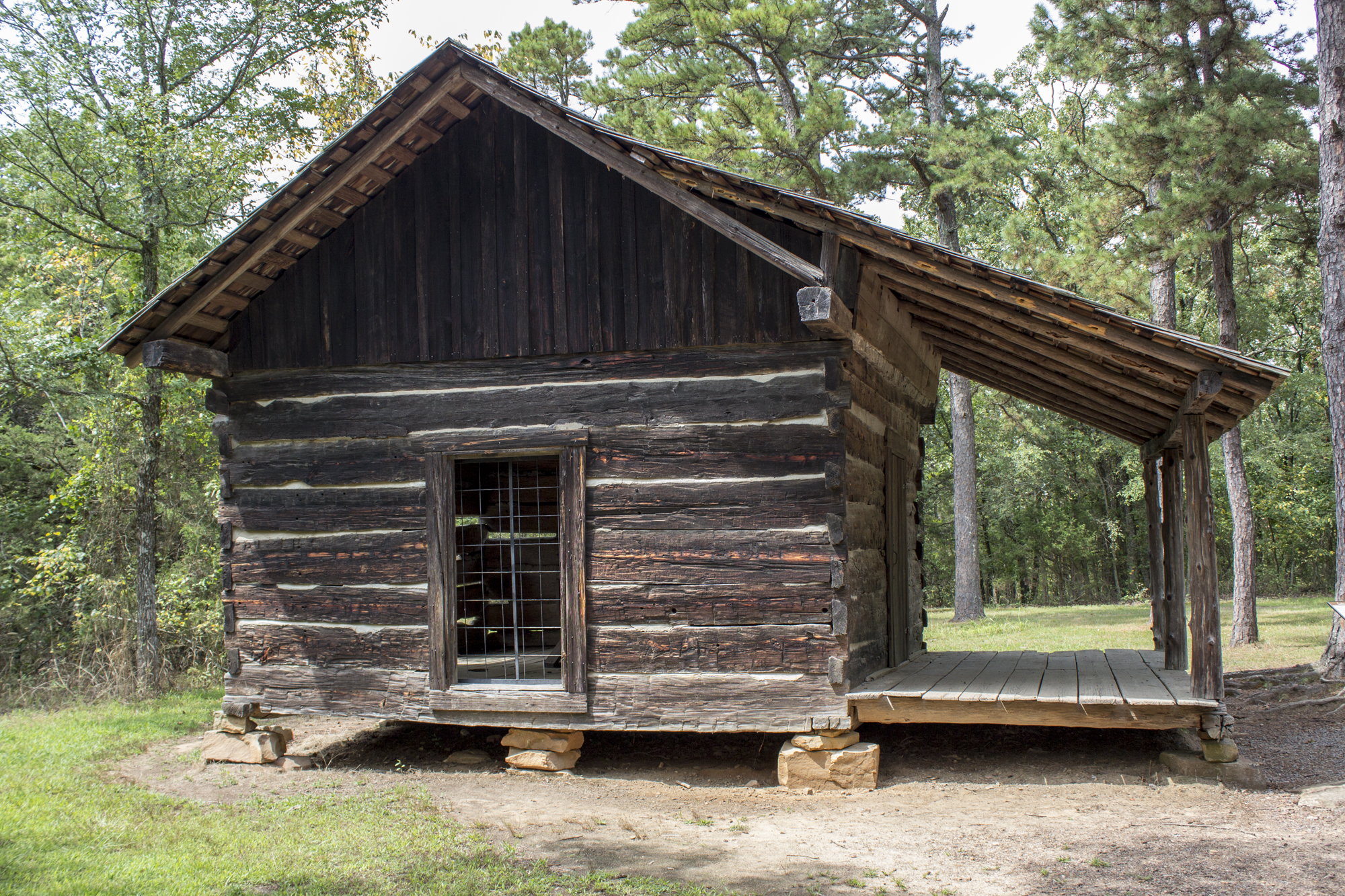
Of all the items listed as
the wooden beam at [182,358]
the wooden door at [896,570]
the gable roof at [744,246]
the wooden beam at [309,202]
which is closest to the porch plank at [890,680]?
the wooden door at [896,570]

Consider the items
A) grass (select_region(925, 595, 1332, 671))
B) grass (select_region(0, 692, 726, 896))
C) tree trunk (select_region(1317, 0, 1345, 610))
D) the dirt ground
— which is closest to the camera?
grass (select_region(0, 692, 726, 896))

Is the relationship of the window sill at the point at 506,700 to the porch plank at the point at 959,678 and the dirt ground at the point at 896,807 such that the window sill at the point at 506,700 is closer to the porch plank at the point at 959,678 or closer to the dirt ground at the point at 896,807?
the dirt ground at the point at 896,807

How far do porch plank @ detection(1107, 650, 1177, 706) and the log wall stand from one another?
2252mm

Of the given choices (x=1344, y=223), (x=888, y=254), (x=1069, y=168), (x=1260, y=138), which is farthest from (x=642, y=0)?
(x=888, y=254)

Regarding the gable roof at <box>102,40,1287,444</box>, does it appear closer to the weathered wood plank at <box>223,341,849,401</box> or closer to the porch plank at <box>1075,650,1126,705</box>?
the weathered wood plank at <box>223,341,849,401</box>

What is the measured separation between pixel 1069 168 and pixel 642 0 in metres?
9.74

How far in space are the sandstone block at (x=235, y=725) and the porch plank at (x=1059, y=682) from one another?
682cm

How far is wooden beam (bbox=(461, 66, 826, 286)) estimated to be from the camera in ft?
22.4

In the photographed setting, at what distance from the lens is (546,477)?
11.9 m

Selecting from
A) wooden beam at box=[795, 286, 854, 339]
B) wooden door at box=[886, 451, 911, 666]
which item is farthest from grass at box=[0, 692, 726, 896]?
wooden door at box=[886, 451, 911, 666]

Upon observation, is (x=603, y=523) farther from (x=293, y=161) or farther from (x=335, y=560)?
(x=293, y=161)

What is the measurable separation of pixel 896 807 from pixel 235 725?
19.3ft

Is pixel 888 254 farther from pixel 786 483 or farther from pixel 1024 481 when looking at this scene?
pixel 1024 481

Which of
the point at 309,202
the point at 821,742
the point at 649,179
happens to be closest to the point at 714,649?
the point at 821,742
